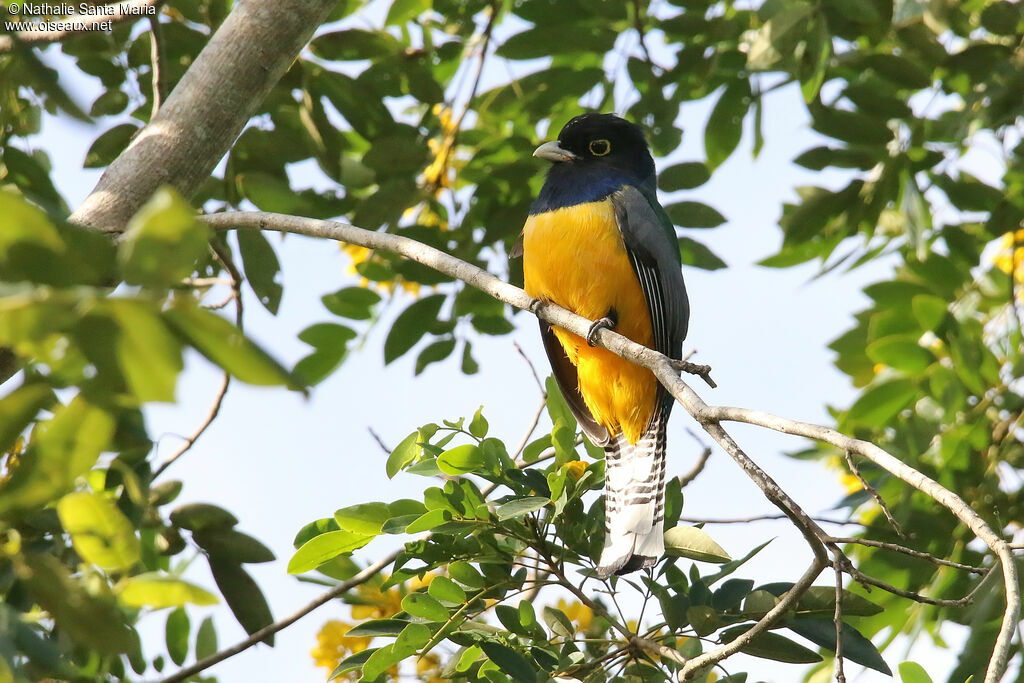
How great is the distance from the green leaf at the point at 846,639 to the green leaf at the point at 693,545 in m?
0.26

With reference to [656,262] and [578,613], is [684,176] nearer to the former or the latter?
[656,262]

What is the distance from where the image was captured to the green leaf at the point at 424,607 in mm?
2794

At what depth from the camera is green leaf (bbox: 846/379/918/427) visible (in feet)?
14.4

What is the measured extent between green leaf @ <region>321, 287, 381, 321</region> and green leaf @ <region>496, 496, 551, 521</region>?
2215mm

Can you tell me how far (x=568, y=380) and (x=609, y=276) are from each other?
0.80 metres

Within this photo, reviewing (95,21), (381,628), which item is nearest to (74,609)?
(381,628)

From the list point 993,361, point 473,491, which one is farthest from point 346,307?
point 993,361

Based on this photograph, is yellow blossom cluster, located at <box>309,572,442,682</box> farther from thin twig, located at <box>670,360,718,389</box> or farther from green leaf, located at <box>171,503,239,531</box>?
thin twig, located at <box>670,360,718,389</box>

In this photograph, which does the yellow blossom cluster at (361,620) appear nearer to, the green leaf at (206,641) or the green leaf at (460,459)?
the green leaf at (206,641)

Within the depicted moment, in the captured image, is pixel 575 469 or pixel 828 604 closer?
pixel 828 604

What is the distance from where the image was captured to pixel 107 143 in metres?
4.30

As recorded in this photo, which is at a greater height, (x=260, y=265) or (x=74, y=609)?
(x=260, y=265)

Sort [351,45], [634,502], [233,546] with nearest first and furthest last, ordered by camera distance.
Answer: [233,546] < [634,502] < [351,45]

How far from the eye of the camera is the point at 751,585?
296 centimetres
